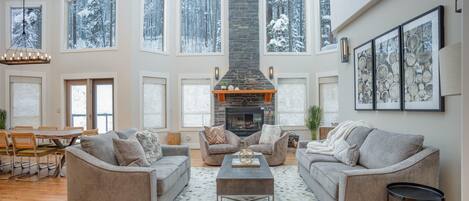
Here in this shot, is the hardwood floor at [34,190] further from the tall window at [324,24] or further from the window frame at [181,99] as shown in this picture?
the tall window at [324,24]

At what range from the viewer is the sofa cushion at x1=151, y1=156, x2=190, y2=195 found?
10.7ft

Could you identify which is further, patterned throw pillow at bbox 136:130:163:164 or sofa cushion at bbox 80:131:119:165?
patterned throw pillow at bbox 136:130:163:164

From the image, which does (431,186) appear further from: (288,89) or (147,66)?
(147,66)

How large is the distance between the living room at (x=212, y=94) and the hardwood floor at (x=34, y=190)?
3cm

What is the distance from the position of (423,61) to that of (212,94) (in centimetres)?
608

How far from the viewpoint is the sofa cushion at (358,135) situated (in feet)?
13.5

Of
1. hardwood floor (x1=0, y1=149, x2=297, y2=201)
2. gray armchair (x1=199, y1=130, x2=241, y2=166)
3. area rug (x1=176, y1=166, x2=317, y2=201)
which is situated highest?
gray armchair (x1=199, y1=130, x2=241, y2=166)

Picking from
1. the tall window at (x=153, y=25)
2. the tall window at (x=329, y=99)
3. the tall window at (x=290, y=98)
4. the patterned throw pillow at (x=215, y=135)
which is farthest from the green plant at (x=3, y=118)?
the tall window at (x=329, y=99)

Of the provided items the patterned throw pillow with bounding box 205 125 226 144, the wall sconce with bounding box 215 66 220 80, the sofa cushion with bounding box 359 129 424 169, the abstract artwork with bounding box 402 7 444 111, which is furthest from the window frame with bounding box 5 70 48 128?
the abstract artwork with bounding box 402 7 444 111

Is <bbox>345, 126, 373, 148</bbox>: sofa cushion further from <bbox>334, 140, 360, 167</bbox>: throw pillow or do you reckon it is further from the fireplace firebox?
the fireplace firebox

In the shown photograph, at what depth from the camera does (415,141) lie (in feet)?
9.70

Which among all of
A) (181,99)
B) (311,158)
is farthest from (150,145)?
(181,99)

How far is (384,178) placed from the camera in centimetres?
279

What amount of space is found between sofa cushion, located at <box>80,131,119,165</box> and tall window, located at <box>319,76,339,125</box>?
20.6 ft
